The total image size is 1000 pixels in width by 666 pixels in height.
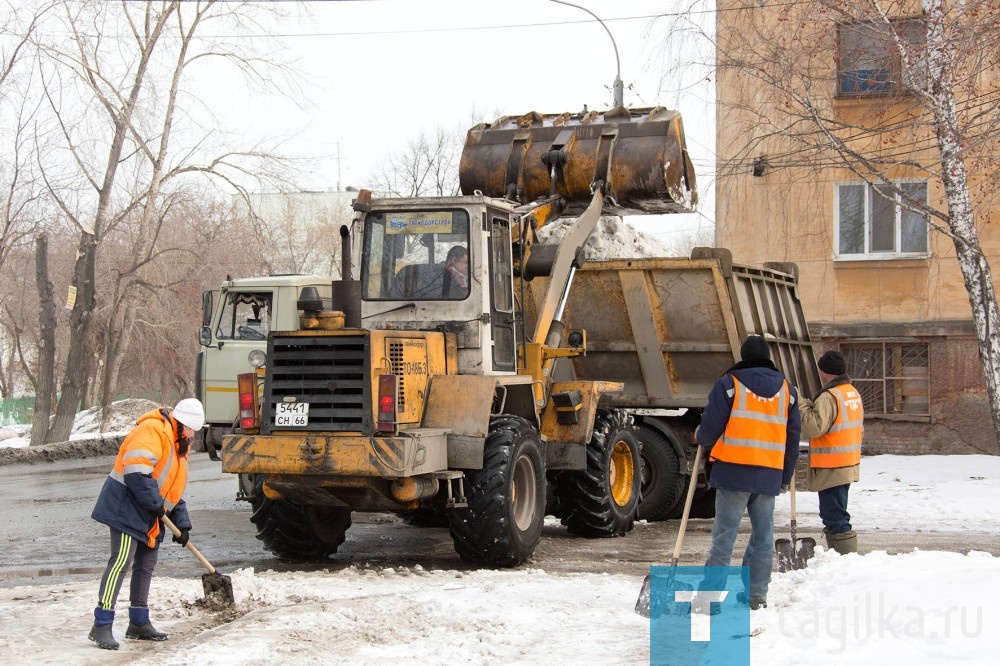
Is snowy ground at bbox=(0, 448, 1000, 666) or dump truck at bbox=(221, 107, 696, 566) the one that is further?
dump truck at bbox=(221, 107, 696, 566)

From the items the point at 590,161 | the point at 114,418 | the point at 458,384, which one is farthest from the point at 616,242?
the point at 114,418

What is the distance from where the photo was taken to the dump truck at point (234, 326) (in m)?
14.6

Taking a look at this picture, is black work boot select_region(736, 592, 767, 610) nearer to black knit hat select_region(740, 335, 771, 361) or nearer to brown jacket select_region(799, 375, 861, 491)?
→ black knit hat select_region(740, 335, 771, 361)

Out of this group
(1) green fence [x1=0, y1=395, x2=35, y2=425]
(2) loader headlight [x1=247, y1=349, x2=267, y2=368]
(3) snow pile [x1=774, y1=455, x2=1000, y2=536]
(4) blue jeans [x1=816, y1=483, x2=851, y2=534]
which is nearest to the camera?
(4) blue jeans [x1=816, y1=483, x2=851, y2=534]

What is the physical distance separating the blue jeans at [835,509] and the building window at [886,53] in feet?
20.9

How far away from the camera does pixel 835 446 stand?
8.59m

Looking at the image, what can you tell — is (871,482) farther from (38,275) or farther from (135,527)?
(38,275)

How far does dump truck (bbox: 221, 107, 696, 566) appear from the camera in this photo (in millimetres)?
8930

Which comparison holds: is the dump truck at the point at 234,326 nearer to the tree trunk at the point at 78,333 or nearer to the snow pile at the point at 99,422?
the tree trunk at the point at 78,333

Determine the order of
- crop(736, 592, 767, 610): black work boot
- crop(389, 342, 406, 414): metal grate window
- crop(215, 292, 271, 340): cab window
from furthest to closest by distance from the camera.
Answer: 1. crop(215, 292, 271, 340): cab window
2. crop(389, 342, 406, 414): metal grate window
3. crop(736, 592, 767, 610): black work boot

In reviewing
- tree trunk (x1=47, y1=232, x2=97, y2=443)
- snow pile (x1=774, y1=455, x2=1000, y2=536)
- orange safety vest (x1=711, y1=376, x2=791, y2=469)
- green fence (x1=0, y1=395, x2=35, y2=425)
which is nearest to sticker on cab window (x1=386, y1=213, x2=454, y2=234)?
orange safety vest (x1=711, y1=376, x2=791, y2=469)

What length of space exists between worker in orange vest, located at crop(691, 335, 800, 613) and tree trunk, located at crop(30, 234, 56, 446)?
1900cm

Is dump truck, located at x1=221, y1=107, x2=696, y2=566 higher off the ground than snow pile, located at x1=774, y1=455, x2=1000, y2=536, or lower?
higher

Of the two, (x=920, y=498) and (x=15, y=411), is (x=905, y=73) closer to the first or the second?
(x=920, y=498)
